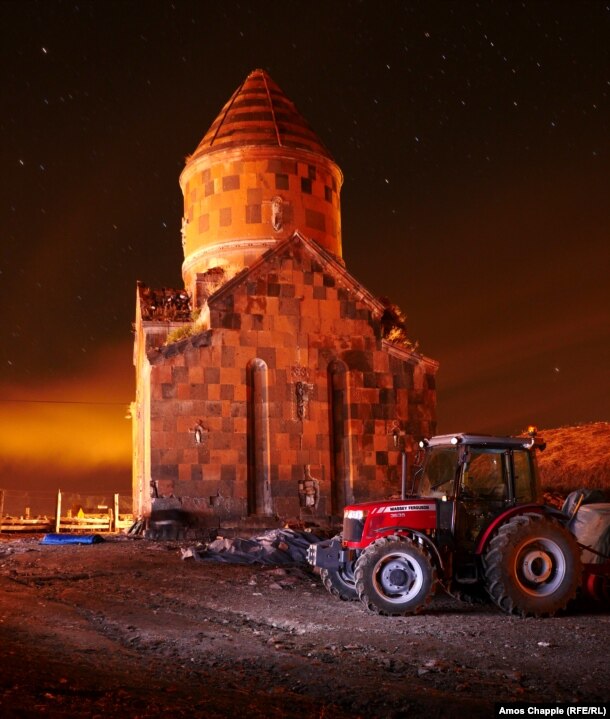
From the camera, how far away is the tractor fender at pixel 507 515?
10.0 m

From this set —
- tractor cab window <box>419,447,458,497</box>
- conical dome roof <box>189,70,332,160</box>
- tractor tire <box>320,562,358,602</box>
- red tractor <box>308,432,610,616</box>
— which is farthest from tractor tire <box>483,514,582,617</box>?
conical dome roof <box>189,70,332,160</box>

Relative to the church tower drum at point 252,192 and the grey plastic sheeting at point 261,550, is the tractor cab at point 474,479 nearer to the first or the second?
the grey plastic sheeting at point 261,550

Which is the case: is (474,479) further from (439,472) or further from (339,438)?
(339,438)

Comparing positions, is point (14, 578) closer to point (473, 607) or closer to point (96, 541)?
point (96, 541)

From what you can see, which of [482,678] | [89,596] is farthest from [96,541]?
[482,678]

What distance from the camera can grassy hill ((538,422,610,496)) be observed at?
21016 mm

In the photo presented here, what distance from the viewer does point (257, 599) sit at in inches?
439

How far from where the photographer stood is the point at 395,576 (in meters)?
9.91

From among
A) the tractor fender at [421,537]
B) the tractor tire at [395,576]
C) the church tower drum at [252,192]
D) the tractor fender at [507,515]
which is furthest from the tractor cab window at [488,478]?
the church tower drum at [252,192]

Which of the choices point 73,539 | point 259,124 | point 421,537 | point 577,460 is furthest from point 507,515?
point 259,124

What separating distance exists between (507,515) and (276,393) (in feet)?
32.3

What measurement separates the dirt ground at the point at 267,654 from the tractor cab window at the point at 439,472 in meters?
1.41

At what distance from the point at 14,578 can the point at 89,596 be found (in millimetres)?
2411

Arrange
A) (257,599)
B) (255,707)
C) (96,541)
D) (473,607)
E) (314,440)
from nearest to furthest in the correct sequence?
(255,707), (473,607), (257,599), (96,541), (314,440)
